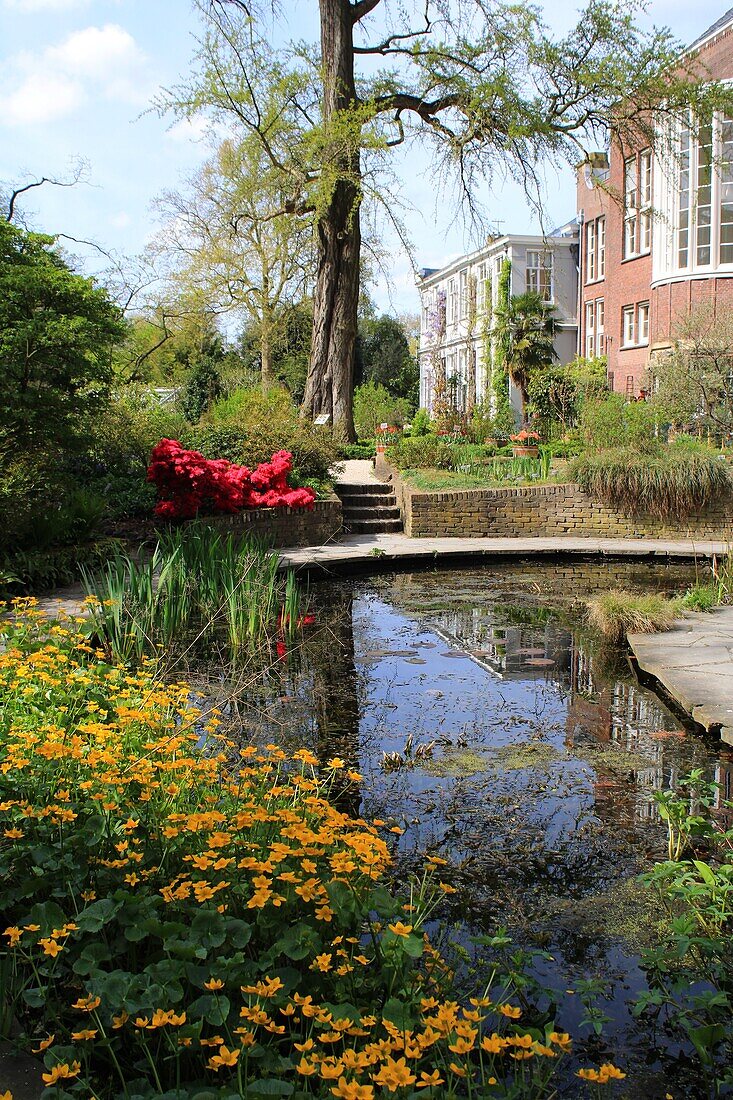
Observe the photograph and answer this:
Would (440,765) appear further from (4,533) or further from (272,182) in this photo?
(272,182)

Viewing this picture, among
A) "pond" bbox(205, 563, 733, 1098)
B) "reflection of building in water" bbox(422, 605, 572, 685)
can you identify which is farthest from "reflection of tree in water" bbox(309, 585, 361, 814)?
"reflection of building in water" bbox(422, 605, 572, 685)

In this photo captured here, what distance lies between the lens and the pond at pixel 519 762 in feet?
9.11

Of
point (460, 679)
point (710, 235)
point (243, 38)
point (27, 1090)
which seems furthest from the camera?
point (710, 235)

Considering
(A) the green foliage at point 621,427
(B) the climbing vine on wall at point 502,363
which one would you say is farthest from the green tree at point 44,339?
(B) the climbing vine on wall at point 502,363

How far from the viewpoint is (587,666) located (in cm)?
632

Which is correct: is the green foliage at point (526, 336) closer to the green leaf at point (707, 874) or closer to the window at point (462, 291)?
the window at point (462, 291)

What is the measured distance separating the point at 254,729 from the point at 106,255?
1888cm

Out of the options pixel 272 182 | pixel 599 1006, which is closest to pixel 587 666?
pixel 599 1006

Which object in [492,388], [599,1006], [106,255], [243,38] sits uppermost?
[243,38]

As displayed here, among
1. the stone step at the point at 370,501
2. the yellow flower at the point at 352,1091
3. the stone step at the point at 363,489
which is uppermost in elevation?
the stone step at the point at 363,489

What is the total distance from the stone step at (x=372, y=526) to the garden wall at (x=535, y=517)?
284mm

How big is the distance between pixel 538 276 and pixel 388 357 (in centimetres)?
1211

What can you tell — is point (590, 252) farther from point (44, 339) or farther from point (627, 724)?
point (627, 724)

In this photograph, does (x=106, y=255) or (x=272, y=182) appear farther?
(x=106, y=255)
